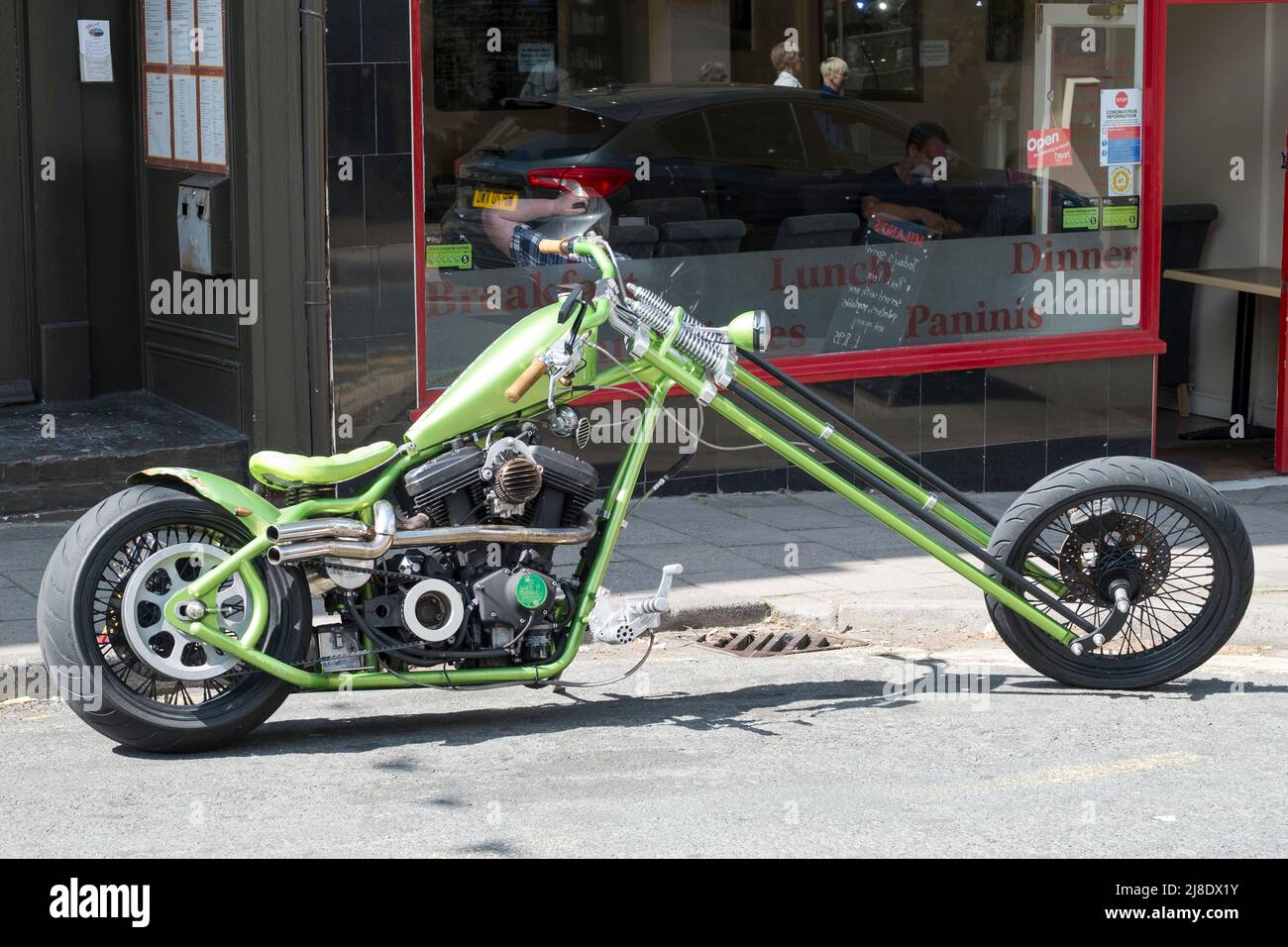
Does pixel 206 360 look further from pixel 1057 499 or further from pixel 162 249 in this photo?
pixel 1057 499

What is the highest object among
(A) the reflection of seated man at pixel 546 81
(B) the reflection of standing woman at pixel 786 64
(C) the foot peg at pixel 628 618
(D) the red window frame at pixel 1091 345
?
(B) the reflection of standing woman at pixel 786 64

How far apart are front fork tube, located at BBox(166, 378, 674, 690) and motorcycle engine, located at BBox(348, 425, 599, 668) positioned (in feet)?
0.19

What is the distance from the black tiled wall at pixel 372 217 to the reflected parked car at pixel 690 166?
35 cm

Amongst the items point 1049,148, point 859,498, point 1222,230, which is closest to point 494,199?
point 1049,148

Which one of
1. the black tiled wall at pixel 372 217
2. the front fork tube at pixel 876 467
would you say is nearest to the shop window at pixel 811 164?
the black tiled wall at pixel 372 217

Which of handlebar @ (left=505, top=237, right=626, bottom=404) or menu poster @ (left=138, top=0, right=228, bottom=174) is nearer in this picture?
handlebar @ (left=505, top=237, right=626, bottom=404)

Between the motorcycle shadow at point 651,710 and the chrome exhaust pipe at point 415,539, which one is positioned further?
the motorcycle shadow at point 651,710

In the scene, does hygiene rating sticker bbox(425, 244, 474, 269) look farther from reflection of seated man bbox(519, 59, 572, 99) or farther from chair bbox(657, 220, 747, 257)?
chair bbox(657, 220, 747, 257)

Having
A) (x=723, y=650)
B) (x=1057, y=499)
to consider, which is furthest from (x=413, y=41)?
(x=1057, y=499)

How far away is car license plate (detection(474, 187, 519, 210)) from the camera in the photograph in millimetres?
8648

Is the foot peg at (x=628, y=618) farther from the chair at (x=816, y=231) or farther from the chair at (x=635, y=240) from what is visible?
the chair at (x=816, y=231)

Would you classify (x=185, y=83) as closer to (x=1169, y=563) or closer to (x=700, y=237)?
(x=700, y=237)

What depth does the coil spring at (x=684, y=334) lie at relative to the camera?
5586 millimetres

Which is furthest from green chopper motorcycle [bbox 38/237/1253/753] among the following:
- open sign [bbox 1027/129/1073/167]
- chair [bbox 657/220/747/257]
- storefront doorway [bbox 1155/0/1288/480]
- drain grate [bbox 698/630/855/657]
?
storefront doorway [bbox 1155/0/1288/480]
